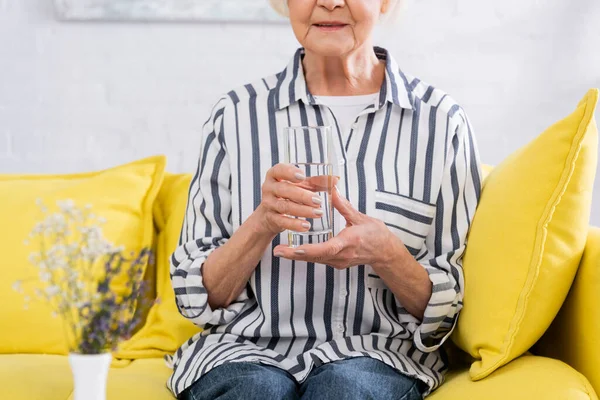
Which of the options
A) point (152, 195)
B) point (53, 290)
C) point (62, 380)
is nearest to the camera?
point (53, 290)

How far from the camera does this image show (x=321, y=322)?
147 centimetres

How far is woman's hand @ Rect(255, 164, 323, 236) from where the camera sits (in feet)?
3.97

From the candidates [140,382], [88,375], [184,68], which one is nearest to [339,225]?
[140,382]

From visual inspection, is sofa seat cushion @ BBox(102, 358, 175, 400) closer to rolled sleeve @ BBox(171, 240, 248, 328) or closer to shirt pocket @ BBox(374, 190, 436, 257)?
rolled sleeve @ BBox(171, 240, 248, 328)

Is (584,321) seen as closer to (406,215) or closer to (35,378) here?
(406,215)

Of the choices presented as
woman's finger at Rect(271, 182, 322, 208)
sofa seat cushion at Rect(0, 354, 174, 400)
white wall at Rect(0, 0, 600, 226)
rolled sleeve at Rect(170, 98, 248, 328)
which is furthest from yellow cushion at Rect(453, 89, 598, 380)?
white wall at Rect(0, 0, 600, 226)

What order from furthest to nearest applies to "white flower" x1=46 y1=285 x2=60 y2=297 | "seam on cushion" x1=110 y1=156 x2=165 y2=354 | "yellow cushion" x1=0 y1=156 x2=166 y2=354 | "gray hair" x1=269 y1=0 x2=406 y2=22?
"seam on cushion" x1=110 y1=156 x2=165 y2=354
"yellow cushion" x1=0 y1=156 x2=166 y2=354
"gray hair" x1=269 y1=0 x2=406 y2=22
"white flower" x1=46 y1=285 x2=60 y2=297

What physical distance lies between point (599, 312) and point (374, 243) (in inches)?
14.4

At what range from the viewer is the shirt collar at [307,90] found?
1.56m

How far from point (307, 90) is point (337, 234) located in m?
0.36

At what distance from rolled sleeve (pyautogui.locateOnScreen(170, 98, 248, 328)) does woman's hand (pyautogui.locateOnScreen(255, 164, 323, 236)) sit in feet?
0.82

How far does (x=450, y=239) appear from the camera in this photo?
1.49m

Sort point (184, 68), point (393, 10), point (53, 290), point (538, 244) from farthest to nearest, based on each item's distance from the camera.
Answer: point (184, 68)
point (393, 10)
point (538, 244)
point (53, 290)

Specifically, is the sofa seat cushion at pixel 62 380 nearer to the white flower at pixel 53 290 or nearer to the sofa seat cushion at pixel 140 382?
the sofa seat cushion at pixel 140 382
